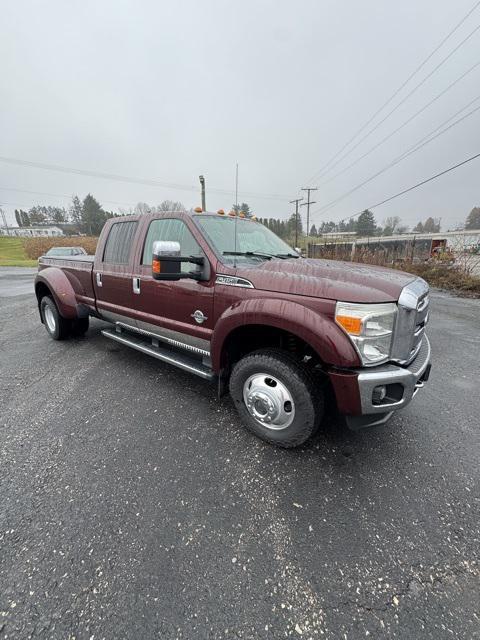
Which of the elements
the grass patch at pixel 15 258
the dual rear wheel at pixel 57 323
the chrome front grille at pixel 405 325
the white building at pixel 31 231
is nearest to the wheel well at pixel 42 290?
the dual rear wheel at pixel 57 323

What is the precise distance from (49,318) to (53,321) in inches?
8.1

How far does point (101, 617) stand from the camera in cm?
131

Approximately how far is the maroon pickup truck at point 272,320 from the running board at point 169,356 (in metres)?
0.02

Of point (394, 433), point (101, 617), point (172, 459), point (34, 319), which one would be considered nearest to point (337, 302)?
point (394, 433)

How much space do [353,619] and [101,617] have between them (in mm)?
1146

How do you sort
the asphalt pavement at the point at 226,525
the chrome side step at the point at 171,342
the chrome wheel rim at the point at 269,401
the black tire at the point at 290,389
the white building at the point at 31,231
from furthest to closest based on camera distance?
the white building at the point at 31,231
the chrome side step at the point at 171,342
the chrome wheel rim at the point at 269,401
the black tire at the point at 290,389
the asphalt pavement at the point at 226,525

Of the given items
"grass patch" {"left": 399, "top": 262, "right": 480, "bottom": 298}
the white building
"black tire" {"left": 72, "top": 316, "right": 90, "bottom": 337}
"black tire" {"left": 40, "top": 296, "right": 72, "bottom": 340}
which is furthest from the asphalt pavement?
the white building

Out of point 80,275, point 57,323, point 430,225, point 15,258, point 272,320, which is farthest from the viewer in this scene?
point 430,225

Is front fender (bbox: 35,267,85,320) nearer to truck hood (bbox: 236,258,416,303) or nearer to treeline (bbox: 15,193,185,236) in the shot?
truck hood (bbox: 236,258,416,303)

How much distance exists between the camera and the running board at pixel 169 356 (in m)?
2.74

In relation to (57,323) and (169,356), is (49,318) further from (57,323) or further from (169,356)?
(169,356)

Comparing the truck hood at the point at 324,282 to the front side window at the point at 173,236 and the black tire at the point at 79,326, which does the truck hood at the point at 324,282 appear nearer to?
the front side window at the point at 173,236

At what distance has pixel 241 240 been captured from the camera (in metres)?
2.99

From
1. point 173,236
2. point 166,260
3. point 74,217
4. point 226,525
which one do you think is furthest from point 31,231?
point 226,525
